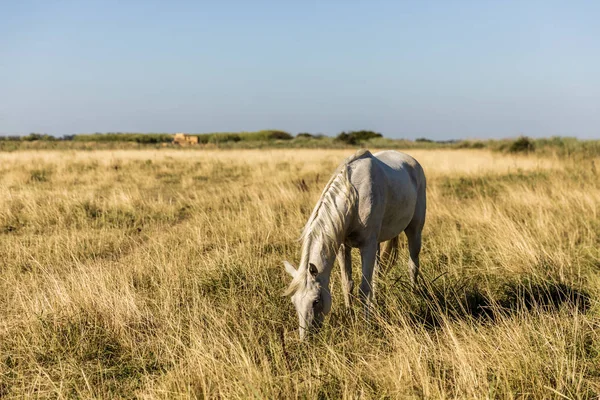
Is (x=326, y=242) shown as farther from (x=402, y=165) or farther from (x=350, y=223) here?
(x=402, y=165)

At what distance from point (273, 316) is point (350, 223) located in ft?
3.31

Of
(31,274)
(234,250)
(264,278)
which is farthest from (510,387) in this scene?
(31,274)

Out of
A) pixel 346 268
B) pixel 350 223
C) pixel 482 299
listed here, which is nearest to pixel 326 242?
pixel 350 223

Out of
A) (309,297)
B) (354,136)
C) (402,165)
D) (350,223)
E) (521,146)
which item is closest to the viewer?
(309,297)

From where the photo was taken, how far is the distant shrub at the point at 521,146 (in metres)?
22.4

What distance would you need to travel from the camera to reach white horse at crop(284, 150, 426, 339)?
2.96 meters

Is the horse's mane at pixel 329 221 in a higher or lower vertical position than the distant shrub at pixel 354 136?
lower

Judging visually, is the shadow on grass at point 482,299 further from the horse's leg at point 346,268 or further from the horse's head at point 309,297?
the horse's head at point 309,297

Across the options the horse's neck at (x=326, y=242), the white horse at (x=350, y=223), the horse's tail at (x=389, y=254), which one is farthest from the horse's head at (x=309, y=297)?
the horse's tail at (x=389, y=254)

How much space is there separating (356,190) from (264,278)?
5.18 feet

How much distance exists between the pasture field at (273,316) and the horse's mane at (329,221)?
53 centimetres

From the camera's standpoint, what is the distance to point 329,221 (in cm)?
327

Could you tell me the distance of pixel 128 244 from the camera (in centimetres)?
635

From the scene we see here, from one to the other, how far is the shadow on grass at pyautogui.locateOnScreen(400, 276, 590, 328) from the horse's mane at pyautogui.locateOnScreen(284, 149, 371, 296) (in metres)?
0.98
